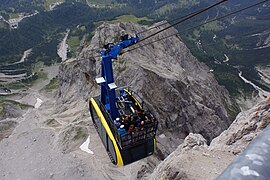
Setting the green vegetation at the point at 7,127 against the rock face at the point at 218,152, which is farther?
the green vegetation at the point at 7,127

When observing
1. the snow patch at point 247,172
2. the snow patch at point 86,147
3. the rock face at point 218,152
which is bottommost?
the snow patch at point 86,147

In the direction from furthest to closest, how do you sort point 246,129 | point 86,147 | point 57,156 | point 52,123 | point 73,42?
1. point 73,42
2. point 52,123
3. point 86,147
4. point 57,156
5. point 246,129

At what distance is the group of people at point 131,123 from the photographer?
16747 millimetres

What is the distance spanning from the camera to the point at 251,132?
16.6 m

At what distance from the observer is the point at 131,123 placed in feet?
57.8

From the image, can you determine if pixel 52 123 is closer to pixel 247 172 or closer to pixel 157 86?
pixel 157 86

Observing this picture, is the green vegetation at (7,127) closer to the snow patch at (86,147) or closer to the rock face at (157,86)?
the rock face at (157,86)

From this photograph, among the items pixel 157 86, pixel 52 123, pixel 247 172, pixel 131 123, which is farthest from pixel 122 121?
pixel 52 123

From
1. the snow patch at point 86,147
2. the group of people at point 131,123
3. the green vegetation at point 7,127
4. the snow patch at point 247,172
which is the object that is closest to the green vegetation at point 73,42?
the green vegetation at point 7,127

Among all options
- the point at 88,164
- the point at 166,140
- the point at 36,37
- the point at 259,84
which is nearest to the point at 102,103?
the point at 88,164

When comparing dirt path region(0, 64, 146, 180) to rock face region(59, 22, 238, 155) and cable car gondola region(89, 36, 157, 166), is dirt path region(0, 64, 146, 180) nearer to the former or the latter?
cable car gondola region(89, 36, 157, 166)

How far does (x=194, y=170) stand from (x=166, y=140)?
19.0m

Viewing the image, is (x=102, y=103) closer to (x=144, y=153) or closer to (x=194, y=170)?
(x=144, y=153)

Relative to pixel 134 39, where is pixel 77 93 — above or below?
below
